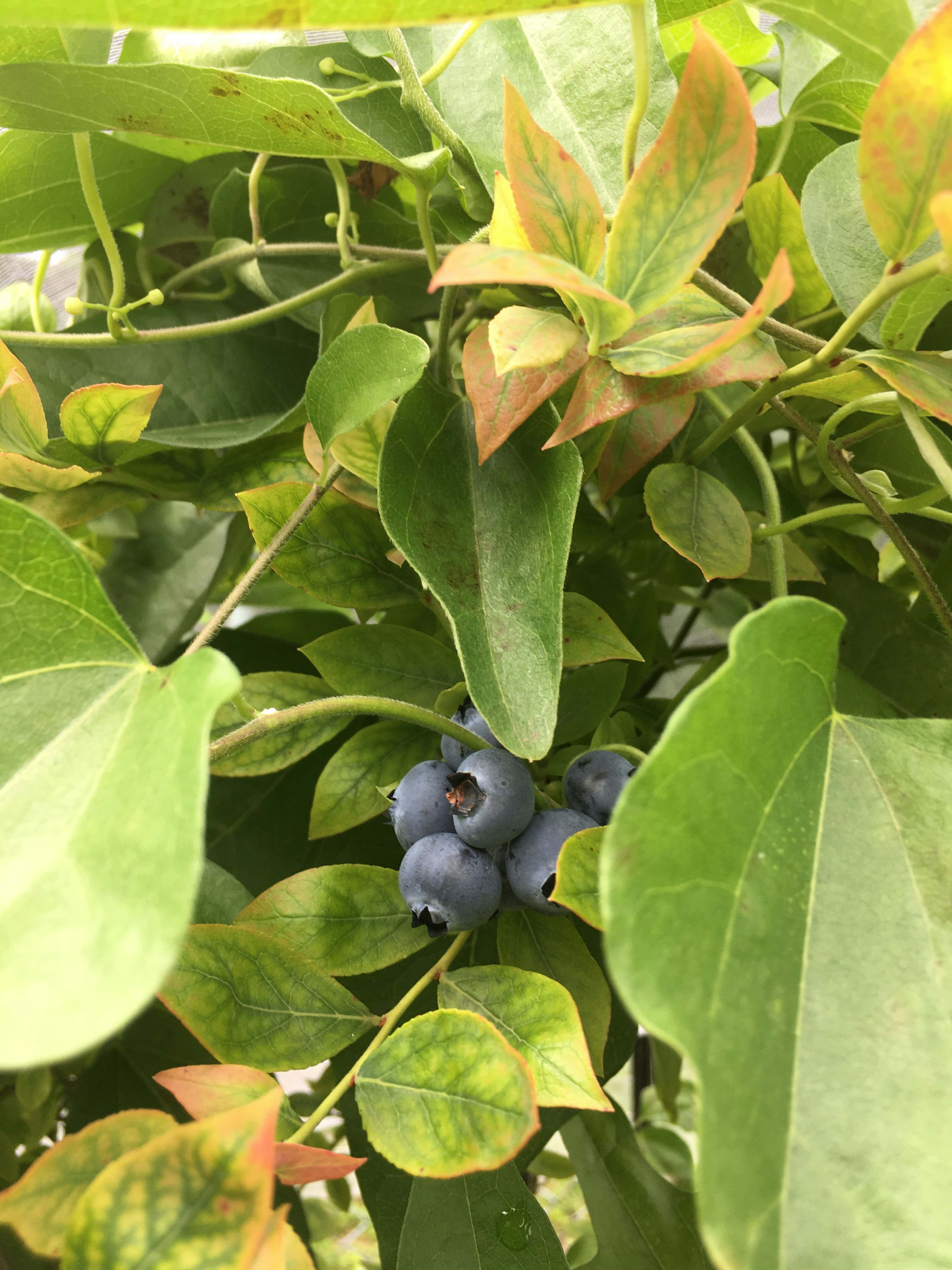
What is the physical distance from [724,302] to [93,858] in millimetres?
196

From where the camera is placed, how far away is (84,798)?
0.56ft

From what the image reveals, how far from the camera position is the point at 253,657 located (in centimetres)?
39

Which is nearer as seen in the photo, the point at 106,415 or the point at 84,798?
the point at 84,798

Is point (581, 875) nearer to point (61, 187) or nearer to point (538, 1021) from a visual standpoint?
point (538, 1021)

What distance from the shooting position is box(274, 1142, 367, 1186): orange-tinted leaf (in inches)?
7.5

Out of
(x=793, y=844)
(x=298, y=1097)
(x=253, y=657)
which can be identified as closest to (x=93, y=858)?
(x=793, y=844)

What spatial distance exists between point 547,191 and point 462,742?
0.14 m

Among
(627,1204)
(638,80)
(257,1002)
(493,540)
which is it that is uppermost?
(638,80)

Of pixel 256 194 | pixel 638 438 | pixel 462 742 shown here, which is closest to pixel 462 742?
pixel 462 742

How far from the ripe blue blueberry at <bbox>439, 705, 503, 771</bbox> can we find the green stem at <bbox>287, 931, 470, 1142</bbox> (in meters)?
0.05

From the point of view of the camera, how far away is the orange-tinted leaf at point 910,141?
0.56 ft

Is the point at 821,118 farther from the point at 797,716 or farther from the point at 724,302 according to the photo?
the point at 797,716

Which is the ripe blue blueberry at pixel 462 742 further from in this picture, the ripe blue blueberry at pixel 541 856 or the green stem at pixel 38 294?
the green stem at pixel 38 294

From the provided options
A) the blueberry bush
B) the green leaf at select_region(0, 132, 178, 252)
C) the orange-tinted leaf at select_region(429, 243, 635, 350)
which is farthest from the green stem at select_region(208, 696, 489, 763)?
the green leaf at select_region(0, 132, 178, 252)
